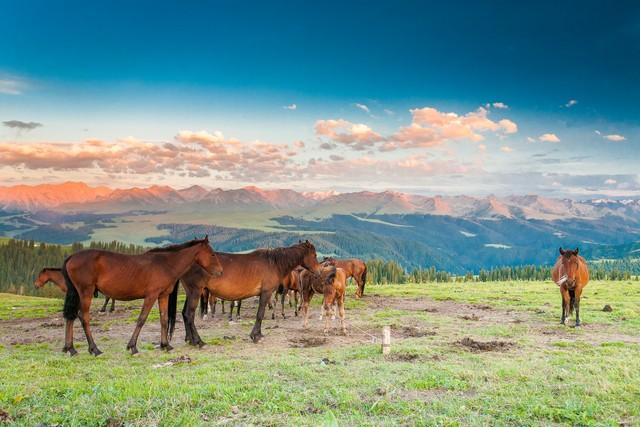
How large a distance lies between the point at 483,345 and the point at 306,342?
262 inches

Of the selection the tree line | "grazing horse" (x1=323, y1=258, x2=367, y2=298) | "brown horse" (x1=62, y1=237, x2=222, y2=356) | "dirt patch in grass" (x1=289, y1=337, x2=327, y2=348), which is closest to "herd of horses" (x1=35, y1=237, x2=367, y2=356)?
"brown horse" (x1=62, y1=237, x2=222, y2=356)

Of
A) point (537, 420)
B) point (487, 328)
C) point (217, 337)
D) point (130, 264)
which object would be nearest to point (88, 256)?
point (130, 264)

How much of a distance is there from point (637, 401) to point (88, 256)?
50.9ft

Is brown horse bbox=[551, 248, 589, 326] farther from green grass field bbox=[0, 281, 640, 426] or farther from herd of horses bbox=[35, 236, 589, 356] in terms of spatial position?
green grass field bbox=[0, 281, 640, 426]

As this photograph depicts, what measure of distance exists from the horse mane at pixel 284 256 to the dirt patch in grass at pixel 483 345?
23.9 ft

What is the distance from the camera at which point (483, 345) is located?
15086 millimetres

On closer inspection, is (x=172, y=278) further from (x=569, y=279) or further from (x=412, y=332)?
(x=569, y=279)

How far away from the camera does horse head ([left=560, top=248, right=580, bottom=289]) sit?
1997 cm

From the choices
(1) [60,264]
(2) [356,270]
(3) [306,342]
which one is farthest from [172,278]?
(1) [60,264]

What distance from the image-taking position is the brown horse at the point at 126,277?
13633 millimetres

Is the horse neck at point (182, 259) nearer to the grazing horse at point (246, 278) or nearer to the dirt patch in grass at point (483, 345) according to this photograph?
the grazing horse at point (246, 278)

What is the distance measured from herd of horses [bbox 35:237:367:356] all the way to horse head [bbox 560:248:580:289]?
36.2ft

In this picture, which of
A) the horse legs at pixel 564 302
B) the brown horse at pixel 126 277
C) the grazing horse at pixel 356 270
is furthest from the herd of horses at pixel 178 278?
the grazing horse at pixel 356 270

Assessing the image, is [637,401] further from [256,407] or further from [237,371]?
[237,371]
